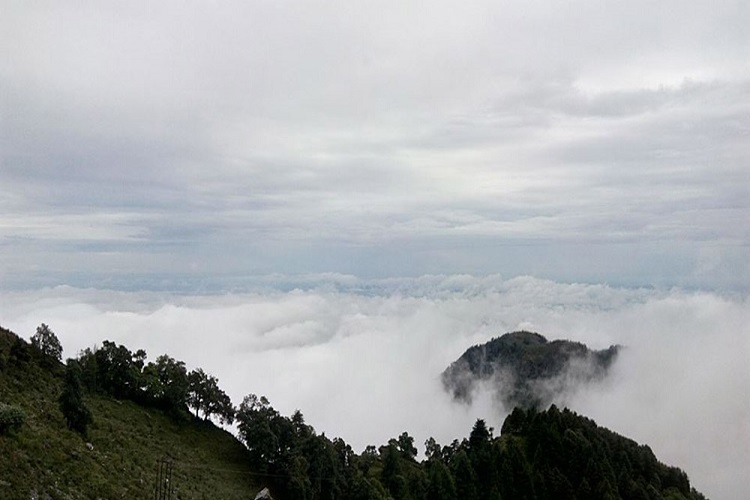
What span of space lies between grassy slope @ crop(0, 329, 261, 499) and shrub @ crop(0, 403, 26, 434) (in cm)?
72

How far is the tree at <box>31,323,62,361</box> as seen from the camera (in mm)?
88500

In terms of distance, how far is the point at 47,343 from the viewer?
8981 centimetres

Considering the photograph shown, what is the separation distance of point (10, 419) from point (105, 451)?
52.1 feet

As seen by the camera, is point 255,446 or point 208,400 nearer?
point 255,446

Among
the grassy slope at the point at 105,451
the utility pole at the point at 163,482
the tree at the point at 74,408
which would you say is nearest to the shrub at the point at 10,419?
the grassy slope at the point at 105,451

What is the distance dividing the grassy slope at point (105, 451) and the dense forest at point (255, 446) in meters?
0.31

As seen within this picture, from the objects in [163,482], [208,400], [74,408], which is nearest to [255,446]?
[208,400]

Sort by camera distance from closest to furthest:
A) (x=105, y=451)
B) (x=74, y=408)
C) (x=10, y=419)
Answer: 1. (x=10, y=419)
2. (x=105, y=451)
3. (x=74, y=408)

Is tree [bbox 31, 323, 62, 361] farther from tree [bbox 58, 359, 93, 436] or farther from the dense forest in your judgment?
tree [bbox 58, 359, 93, 436]

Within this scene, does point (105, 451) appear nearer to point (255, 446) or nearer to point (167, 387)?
point (255, 446)

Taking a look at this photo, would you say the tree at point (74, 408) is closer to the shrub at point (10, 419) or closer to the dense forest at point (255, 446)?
the dense forest at point (255, 446)

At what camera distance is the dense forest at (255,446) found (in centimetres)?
6869

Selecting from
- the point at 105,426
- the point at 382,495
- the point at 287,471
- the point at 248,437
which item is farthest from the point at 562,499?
the point at 105,426

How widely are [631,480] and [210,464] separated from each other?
72.0m
